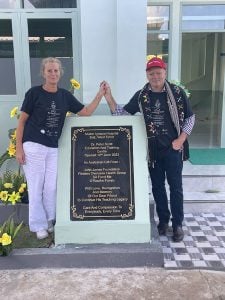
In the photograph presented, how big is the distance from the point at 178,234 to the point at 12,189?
5.57 feet

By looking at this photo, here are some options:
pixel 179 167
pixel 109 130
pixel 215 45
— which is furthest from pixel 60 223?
pixel 215 45

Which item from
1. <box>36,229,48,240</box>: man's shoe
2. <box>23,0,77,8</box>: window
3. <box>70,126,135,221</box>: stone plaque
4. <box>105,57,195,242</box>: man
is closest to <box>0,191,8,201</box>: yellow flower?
<box>36,229,48,240</box>: man's shoe

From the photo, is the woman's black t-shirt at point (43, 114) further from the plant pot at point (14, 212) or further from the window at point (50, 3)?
the window at point (50, 3)

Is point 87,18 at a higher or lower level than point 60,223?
higher

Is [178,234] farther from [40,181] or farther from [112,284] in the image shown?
[40,181]

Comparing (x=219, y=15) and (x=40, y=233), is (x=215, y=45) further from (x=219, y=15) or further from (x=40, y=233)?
(x=40, y=233)

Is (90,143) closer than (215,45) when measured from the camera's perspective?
Yes

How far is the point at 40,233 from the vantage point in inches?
138

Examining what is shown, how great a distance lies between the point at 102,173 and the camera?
346cm

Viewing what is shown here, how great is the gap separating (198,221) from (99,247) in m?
1.33

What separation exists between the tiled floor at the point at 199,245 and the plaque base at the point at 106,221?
1.04ft

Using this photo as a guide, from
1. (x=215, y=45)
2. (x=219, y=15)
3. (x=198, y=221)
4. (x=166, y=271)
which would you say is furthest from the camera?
(x=215, y=45)

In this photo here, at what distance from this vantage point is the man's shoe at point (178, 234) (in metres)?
3.66

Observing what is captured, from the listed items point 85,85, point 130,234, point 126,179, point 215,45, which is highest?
point 215,45
